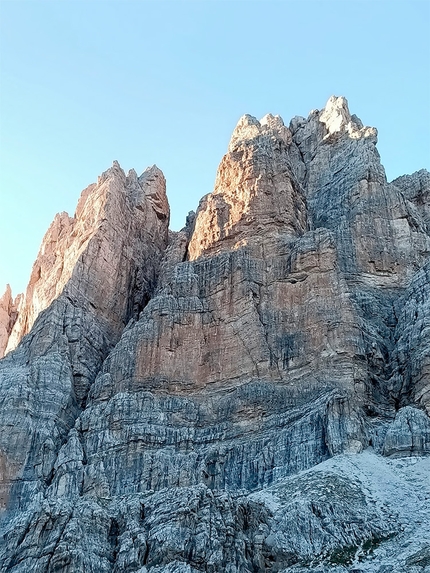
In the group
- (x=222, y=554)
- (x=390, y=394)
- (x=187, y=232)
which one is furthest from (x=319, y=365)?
(x=187, y=232)

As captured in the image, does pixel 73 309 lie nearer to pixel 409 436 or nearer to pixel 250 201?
pixel 250 201

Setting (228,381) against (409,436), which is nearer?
(409,436)

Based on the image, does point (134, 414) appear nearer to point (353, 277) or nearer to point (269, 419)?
point (269, 419)

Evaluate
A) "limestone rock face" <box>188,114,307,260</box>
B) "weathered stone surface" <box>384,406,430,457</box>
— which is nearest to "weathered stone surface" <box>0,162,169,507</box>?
"limestone rock face" <box>188,114,307,260</box>

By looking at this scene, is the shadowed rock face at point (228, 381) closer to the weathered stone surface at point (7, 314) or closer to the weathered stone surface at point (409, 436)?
the weathered stone surface at point (409, 436)

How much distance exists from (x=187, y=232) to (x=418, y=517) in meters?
56.9

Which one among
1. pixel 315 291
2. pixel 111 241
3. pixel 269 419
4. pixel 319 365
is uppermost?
A: pixel 111 241

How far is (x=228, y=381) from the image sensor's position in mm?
70500

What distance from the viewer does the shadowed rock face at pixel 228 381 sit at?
50.2 meters

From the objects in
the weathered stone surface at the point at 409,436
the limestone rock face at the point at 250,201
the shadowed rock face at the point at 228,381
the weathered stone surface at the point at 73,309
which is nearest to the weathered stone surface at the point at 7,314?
the weathered stone surface at the point at 73,309

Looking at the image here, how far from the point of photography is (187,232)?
101 m

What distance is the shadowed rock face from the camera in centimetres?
5022

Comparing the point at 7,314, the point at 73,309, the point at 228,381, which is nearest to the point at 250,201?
the point at 73,309

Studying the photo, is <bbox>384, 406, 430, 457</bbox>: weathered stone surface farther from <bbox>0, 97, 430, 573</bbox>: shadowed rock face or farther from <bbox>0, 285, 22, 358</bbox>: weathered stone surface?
<bbox>0, 285, 22, 358</bbox>: weathered stone surface
